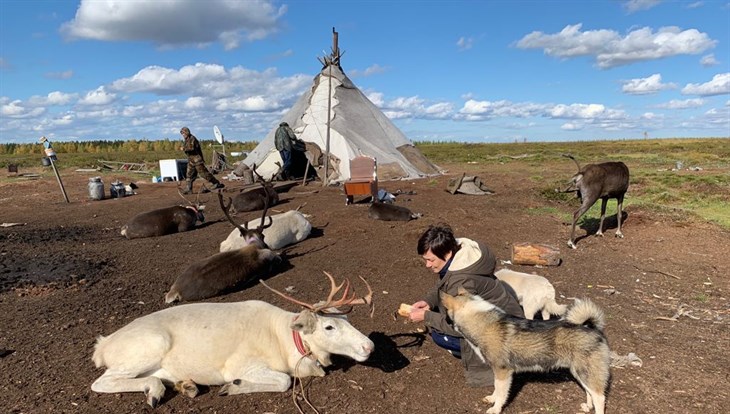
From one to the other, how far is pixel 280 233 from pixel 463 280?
241 inches

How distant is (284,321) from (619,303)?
462 cm

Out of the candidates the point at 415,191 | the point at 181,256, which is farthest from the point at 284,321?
the point at 415,191

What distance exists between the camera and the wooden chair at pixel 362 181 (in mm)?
13664

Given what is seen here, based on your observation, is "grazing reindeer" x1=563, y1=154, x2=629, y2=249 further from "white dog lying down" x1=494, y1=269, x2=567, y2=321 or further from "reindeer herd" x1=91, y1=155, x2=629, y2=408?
"reindeer herd" x1=91, y1=155, x2=629, y2=408

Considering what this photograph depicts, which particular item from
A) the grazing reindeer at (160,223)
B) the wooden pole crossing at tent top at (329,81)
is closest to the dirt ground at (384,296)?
the grazing reindeer at (160,223)

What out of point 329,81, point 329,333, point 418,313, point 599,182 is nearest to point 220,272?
point 329,333

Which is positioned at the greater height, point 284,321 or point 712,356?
point 284,321

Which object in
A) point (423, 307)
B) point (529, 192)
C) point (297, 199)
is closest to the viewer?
point (423, 307)

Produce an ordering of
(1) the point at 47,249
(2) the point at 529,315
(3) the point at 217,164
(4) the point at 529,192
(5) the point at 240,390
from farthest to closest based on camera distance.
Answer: (3) the point at 217,164 → (4) the point at 529,192 → (1) the point at 47,249 → (2) the point at 529,315 → (5) the point at 240,390

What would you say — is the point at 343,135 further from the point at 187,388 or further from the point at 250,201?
the point at 187,388

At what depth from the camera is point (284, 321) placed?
4566mm

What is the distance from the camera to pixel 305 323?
4.20m

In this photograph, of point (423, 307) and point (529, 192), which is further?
point (529, 192)

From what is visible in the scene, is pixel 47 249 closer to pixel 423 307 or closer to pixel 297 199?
pixel 297 199
